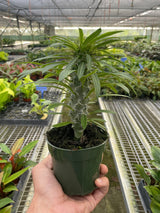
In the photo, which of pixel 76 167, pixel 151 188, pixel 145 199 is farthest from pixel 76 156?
pixel 145 199

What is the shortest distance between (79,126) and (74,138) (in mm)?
96

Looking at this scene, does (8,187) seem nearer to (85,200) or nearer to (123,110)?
(85,200)

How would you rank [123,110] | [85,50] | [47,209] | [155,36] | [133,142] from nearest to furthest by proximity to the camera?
[85,50] → [47,209] → [133,142] → [123,110] → [155,36]

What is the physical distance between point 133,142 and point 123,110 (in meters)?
0.82

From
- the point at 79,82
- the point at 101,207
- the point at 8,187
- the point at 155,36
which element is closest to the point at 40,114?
the point at 8,187

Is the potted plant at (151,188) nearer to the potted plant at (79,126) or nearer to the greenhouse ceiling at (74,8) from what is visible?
the potted plant at (79,126)

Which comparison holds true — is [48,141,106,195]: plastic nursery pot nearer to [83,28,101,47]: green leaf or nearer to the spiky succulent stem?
the spiky succulent stem

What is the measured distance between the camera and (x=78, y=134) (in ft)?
3.08

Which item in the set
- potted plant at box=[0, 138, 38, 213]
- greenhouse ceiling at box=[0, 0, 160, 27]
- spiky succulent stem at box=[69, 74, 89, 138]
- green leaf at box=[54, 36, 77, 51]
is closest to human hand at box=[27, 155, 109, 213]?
potted plant at box=[0, 138, 38, 213]

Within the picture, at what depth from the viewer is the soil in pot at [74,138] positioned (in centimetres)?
90

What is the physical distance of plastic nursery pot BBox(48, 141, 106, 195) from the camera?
84 cm

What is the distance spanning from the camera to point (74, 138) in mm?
963

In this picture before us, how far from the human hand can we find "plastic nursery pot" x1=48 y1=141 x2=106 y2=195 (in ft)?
0.15

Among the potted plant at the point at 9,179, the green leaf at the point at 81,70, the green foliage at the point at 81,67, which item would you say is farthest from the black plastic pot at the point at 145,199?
the green leaf at the point at 81,70
